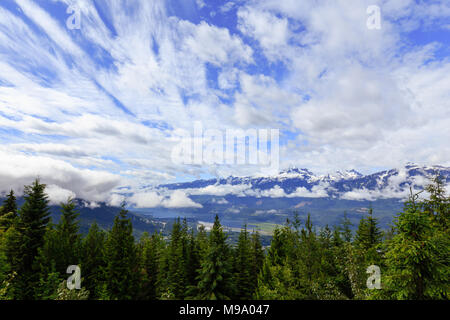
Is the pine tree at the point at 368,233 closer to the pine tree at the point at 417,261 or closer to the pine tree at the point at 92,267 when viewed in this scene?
the pine tree at the point at 417,261

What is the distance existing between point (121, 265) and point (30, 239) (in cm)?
1413

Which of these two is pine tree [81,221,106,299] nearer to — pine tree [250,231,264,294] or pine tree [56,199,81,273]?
pine tree [56,199,81,273]

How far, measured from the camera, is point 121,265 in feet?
117

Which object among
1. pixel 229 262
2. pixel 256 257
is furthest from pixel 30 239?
pixel 256 257

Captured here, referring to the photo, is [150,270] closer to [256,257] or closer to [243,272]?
[243,272]

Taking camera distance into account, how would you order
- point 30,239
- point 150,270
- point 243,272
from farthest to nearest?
point 150,270
point 243,272
point 30,239

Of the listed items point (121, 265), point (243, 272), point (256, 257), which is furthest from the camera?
point (256, 257)

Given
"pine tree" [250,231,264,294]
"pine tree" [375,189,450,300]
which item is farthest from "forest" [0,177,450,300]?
"pine tree" [250,231,264,294]

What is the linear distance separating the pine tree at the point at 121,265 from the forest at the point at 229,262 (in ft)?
0.49

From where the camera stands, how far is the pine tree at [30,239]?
3234 cm

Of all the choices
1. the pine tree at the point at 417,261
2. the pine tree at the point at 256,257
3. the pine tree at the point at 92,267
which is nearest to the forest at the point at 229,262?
the pine tree at the point at 417,261
